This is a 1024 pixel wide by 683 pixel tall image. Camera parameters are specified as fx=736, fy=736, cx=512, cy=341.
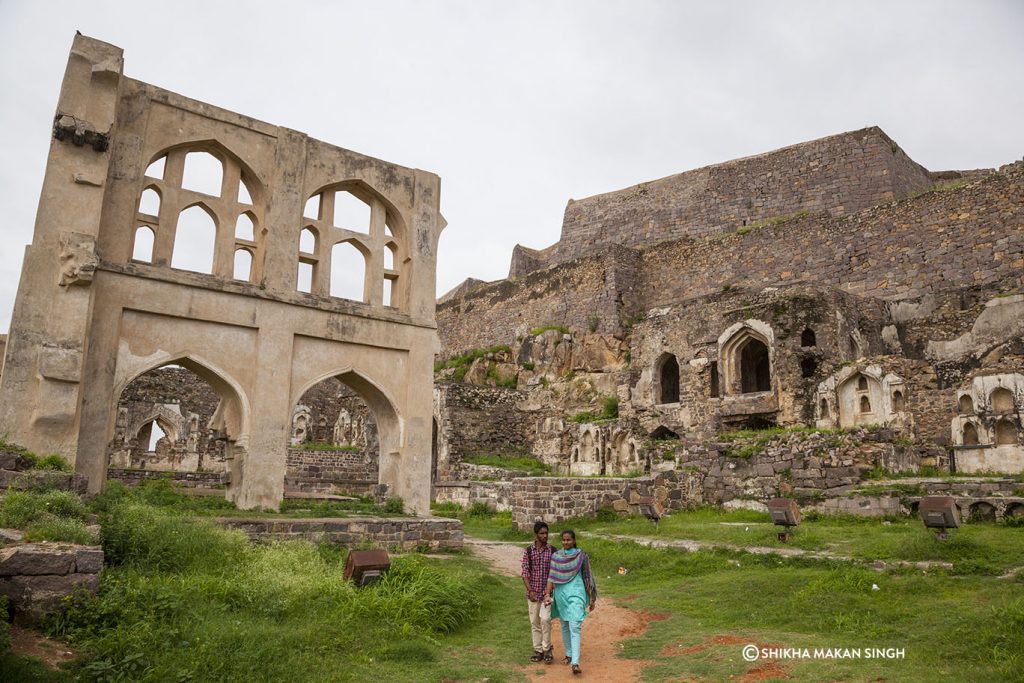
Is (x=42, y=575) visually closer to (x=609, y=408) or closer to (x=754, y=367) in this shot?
(x=609, y=408)

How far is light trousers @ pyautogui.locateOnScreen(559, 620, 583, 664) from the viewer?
6262 mm

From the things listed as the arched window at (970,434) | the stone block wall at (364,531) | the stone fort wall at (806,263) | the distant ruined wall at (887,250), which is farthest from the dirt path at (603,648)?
the stone fort wall at (806,263)

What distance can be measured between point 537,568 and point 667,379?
18.6 meters

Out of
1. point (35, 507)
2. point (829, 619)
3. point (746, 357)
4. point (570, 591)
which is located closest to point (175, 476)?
point (35, 507)

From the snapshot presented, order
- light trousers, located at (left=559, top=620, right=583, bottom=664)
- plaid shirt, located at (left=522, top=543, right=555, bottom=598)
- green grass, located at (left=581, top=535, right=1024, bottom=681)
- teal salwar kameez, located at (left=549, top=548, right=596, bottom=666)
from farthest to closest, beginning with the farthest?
plaid shirt, located at (left=522, top=543, right=555, bottom=598), teal salwar kameez, located at (left=549, top=548, right=596, bottom=666), light trousers, located at (left=559, top=620, right=583, bottom=664), green grass, located at (left=581, top=535, right=1024, bottom=681)

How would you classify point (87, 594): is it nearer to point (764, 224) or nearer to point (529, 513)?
point (529, 513)

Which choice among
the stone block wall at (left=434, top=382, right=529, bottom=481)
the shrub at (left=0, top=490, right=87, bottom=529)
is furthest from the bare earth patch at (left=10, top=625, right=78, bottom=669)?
the stone block wall at (left=434, top=382, right=529, bottom=481)

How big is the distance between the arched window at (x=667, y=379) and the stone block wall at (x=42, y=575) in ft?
65.1

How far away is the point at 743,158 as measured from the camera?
105 feet

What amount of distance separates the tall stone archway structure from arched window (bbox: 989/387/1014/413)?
1213 cm

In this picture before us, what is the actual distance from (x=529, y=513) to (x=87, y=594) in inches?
426

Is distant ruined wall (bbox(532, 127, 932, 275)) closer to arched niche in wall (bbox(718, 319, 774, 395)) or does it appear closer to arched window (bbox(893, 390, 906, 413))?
arched niche in wall (bbox(718, 319, 774, 395))

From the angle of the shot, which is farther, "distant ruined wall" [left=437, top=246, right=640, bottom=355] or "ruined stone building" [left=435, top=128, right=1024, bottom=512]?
"distant ruined wall" [left=437, top=246, right=640, bottom=355]

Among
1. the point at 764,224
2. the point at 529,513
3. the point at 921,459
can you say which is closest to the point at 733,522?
the point at 529,513
